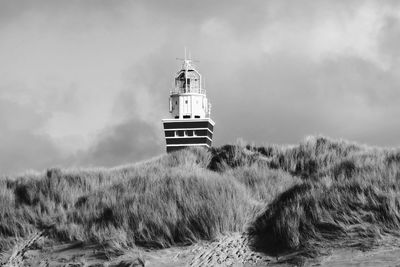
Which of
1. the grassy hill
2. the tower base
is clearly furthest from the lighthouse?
the grassy hill

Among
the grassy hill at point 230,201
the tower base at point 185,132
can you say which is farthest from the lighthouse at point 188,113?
the grassy hill at point 230,201

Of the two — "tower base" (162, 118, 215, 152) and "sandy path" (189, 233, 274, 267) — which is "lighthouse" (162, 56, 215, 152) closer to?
"tower base" (162, 118, 215, 152)

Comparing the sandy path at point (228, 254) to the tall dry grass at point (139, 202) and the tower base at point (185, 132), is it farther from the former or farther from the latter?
the tower base at point (185, 132)

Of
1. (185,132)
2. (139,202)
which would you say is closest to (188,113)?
(185,132)

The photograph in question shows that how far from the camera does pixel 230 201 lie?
13.8m

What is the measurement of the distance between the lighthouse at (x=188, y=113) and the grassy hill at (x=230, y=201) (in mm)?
108590

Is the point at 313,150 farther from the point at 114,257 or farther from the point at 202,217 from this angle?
the point at 114,257

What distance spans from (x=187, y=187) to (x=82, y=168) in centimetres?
503

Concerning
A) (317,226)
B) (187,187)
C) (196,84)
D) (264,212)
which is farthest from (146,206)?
(196,84)

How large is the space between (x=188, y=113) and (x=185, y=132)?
5209 millimetres

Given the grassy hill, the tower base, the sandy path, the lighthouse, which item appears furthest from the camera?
the tower base

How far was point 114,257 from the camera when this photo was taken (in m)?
13.5

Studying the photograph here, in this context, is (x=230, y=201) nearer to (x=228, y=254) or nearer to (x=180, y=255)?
(x=228, y=254)

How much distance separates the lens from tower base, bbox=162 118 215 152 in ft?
473
